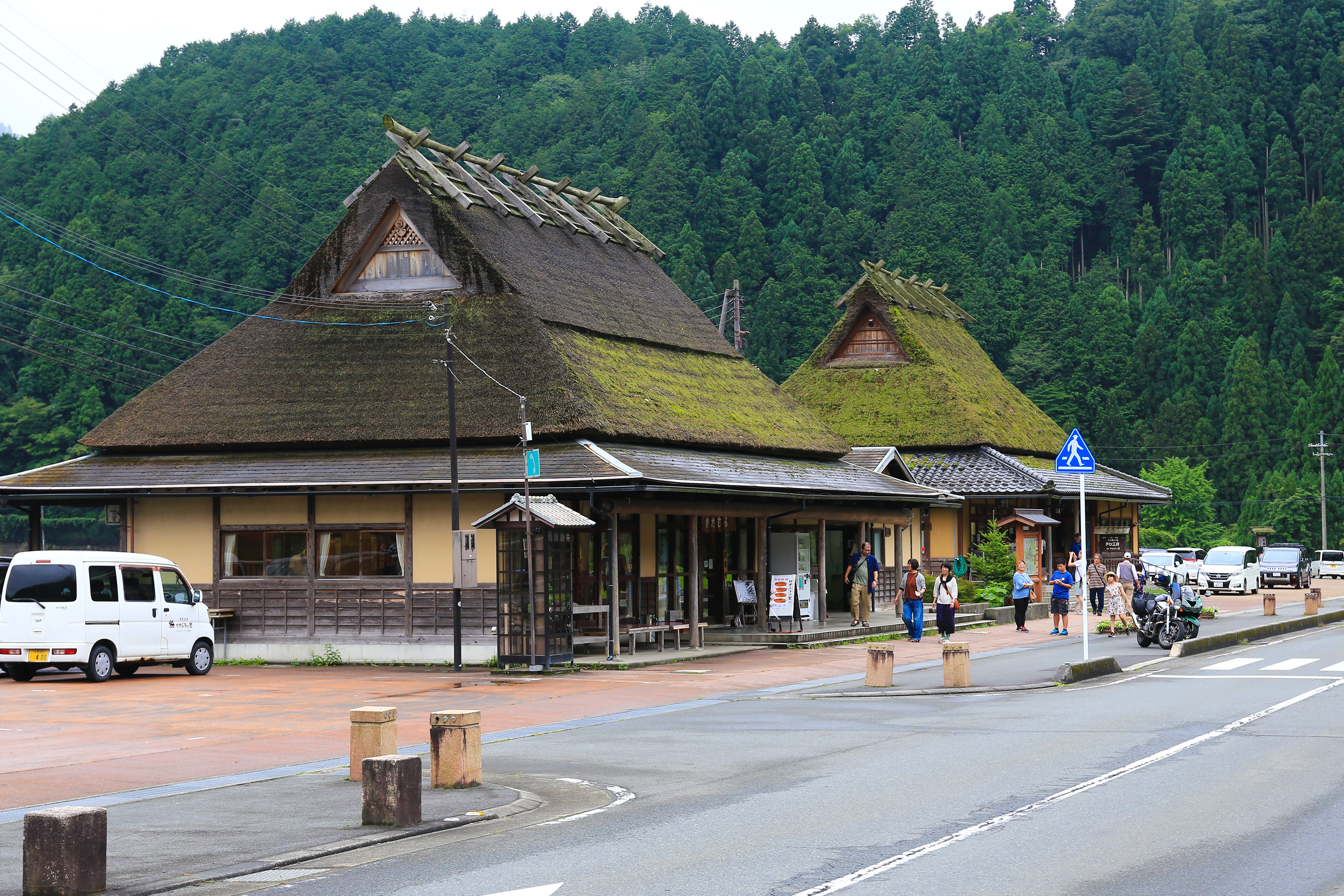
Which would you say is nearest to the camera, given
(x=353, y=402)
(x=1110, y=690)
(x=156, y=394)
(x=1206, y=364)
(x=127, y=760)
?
(x=127, y=760)

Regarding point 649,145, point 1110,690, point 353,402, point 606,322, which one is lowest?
point 1110,690

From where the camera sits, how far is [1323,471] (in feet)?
233

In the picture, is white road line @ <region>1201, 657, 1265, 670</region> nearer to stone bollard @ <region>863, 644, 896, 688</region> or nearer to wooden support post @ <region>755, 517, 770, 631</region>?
stone bollard @ <region>863, 644, 896, 688</region>

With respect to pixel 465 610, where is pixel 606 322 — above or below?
above

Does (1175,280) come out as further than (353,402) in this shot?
Yes

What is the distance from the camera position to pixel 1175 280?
99062 mm

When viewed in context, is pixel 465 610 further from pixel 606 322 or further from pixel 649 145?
pixel 649 145

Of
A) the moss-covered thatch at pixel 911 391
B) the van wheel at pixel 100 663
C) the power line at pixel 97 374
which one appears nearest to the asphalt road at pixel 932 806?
the van wheel at pixel 100 663

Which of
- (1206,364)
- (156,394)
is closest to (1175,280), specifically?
(1206,364)

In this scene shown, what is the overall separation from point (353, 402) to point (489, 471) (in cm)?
405

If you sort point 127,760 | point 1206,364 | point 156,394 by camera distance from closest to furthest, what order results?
point 127,760 → point 156,394 → point 1206,364

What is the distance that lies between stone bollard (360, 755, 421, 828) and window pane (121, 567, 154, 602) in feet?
46.0

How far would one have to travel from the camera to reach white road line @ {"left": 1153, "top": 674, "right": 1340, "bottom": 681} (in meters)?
20.0

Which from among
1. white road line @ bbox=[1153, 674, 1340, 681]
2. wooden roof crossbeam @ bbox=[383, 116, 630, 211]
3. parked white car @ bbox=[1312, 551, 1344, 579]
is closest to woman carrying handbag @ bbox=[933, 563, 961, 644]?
white road line @ bbox=[1153, 674, 1340, 681]
